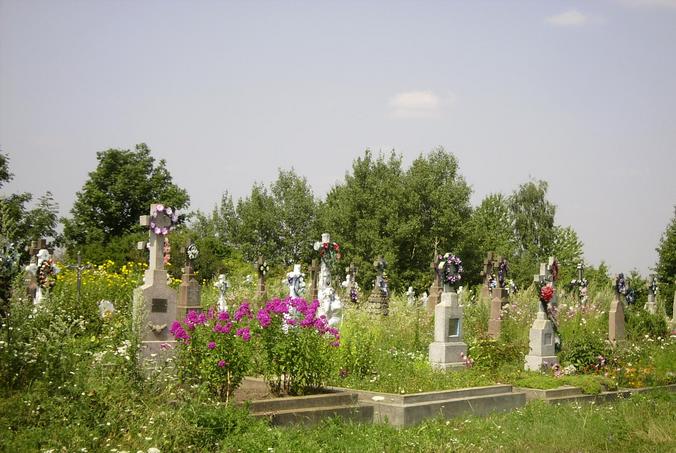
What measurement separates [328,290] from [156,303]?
6.25 meters

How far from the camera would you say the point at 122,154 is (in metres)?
49.8

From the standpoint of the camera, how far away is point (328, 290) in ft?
58.0

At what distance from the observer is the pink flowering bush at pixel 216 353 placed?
32.8 ft

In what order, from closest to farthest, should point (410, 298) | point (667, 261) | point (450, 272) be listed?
point (450, 272)
point (410, 298)
point (667, 261)

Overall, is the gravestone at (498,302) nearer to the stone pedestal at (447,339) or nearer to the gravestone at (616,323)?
the gravestone at (616,323)

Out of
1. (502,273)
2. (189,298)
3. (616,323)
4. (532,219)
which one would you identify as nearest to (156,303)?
(189,298)

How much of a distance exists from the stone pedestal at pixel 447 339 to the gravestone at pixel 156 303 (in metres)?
6.03

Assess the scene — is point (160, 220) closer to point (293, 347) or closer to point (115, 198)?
point (293, 347)

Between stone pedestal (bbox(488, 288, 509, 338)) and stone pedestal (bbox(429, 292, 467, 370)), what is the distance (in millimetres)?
3373

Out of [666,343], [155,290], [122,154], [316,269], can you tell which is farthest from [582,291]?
[122,154]

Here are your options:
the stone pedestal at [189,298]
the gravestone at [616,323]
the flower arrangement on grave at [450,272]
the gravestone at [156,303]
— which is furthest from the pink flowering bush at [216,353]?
the gravestone at [616,323]

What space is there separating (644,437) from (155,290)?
7.36 meters

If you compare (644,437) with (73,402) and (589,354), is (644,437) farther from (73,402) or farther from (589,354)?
(73,402)

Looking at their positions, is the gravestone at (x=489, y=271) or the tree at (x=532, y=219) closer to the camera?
the gravestone at (x=489, y=271)
